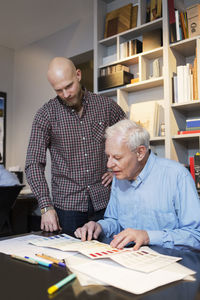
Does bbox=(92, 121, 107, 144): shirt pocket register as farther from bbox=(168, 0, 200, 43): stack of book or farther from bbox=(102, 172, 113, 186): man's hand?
bbox=(168, 0, 200, 43): stack of book

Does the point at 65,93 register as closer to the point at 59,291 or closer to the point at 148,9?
the point at 59,291

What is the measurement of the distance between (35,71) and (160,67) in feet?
7.96

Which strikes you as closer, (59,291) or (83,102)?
(59,291)

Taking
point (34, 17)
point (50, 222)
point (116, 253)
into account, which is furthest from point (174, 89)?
point (34, 17)

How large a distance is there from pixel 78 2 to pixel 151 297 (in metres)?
3.72

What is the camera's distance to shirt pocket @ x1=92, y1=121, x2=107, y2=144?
191 centimetres

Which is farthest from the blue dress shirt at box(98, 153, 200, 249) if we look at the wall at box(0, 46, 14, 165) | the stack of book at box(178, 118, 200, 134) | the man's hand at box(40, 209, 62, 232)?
the wall at box(0, 46, 14, 165)

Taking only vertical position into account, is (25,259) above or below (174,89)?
below

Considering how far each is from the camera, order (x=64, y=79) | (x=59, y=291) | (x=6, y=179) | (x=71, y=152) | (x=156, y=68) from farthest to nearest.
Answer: (x=6, y=179) → (x=156, y=68) → (x=71, y=152) → (x=64, y=79) → (x=59, y=291)

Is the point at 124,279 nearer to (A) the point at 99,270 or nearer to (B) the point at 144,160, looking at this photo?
(A) the point at 99,270

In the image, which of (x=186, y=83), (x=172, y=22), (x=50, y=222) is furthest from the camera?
Result: (x=172, y=22)

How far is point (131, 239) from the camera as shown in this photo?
1.07m

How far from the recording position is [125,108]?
318 cm

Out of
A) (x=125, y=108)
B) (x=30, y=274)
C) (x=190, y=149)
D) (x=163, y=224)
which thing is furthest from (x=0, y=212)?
(x=30, y=274)
